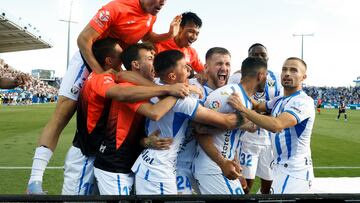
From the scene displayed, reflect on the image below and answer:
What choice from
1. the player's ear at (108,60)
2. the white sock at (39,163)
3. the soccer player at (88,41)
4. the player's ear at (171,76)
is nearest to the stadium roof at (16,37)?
the soccer player at (88,41)

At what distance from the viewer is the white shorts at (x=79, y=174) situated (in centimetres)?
344

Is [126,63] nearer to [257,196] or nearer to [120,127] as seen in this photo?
[120,127]

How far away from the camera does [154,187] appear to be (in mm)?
2979

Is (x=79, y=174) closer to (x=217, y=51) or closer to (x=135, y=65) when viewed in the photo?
(x=135, y=65)

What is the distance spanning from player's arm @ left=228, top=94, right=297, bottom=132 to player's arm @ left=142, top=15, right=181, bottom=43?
1512 mm

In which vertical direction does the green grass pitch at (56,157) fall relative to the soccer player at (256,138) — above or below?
below

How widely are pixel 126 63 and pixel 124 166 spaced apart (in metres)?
0.87

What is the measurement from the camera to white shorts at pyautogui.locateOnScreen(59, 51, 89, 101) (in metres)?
3.74

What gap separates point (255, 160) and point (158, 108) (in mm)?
2624

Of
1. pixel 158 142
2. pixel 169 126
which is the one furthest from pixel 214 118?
pixel 158 142

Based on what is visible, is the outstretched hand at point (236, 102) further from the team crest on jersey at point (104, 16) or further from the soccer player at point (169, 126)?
the team crest on jersey at point (104, 16)

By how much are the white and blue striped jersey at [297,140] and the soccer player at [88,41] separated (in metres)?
1.60

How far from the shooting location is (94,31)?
3594 millimetres

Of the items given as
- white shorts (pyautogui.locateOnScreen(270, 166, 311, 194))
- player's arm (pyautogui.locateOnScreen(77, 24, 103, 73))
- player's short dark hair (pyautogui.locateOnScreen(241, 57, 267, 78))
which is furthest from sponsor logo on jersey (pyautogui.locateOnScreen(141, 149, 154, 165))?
white shorts (pyautogui.locateOnScreen(270, 166, 311, 194))
